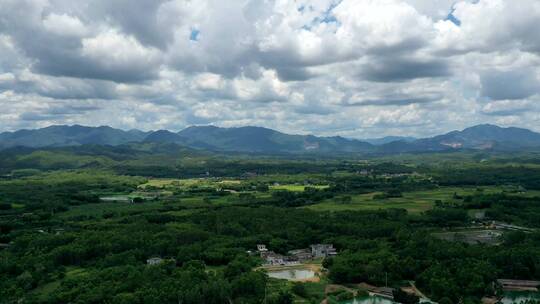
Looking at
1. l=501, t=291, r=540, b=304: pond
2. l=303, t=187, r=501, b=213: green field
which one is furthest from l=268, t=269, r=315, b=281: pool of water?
l=303, t=187, r=501, b=213: green field

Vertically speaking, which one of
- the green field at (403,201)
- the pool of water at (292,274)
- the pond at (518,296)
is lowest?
the pond at (518,296)

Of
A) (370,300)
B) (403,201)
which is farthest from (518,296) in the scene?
(403,201)

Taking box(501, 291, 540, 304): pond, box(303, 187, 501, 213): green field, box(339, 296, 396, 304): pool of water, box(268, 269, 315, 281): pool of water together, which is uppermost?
box(303, 187, 501, 213): green field

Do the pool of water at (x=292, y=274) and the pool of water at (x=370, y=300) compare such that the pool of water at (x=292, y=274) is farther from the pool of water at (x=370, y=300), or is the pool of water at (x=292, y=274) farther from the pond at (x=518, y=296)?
the pond at (x=518, y=296)

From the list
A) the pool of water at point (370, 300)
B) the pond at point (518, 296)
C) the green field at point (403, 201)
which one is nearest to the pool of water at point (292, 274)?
the pool of water at point (370, 300)

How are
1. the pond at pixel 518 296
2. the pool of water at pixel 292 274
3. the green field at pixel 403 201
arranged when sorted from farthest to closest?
1. the green field at pixel 403 201
2. the pool of water at pixel 292 274
3. the pond at pixel 518 296

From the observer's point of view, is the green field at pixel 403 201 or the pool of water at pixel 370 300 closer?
the pool of water at pixel 370 300

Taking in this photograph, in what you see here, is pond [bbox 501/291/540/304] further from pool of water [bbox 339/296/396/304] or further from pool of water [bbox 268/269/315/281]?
pool of water [bbox 268/269/315/281]
